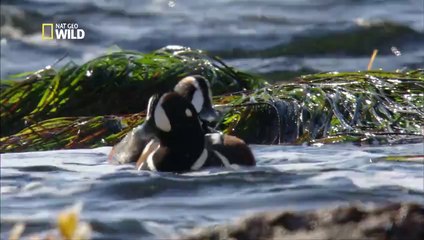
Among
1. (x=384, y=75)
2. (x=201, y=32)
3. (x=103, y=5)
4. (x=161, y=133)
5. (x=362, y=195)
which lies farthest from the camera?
(x=103, y=5)

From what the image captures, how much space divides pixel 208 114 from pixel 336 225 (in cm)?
374

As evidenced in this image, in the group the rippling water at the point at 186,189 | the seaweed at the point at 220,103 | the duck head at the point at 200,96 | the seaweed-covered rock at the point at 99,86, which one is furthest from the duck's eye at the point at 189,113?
the seaweed-covered rock at the point at 99,86

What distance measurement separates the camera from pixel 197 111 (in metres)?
7.38

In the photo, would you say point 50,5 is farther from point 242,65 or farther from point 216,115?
point 216,115

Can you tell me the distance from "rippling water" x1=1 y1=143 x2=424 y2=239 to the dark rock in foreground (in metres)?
0.82

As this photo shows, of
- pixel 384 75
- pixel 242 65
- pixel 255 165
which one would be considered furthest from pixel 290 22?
pixel 255 165

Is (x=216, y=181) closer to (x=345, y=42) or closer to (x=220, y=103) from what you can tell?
(x=220, y=103)

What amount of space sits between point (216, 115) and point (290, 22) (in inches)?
311

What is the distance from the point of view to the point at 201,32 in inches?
589

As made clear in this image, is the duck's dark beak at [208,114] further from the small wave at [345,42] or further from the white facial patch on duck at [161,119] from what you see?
the small wave at [345,42]

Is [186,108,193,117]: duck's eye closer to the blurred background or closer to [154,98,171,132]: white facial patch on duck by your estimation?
[154,98,171,132]: white facial patch on duck

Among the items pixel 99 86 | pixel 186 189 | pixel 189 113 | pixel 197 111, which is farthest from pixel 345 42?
pixel 186 189

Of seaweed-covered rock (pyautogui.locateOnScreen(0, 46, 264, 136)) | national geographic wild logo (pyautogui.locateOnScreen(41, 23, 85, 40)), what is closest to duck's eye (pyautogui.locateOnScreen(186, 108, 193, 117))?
seaweed-covered rock (pyautogui.locateOnScreen(0, 46, 264, 136))

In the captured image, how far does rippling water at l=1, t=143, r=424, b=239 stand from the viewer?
5.12 metres
